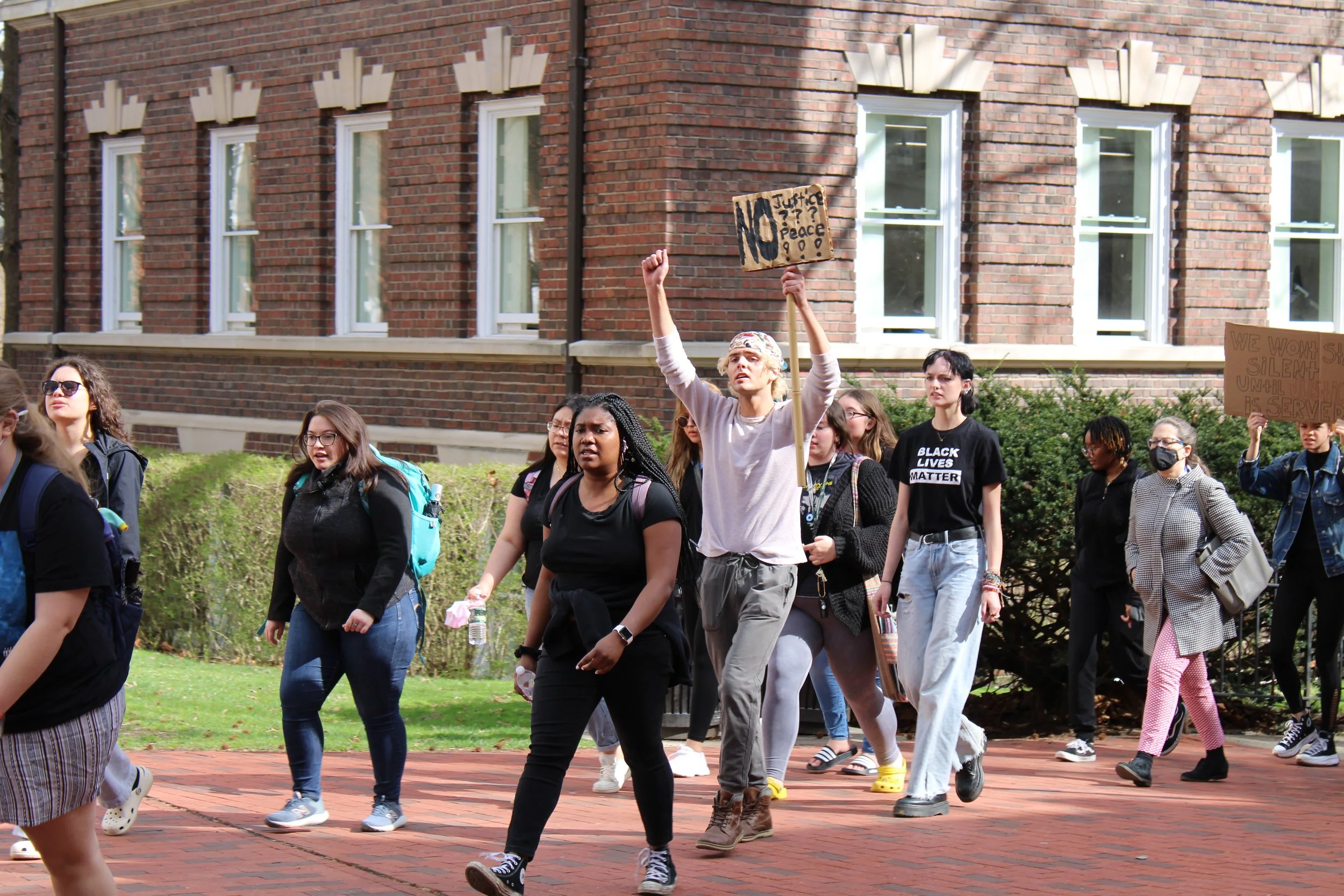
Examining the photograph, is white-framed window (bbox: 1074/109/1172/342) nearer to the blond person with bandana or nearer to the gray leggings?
the gray leggings

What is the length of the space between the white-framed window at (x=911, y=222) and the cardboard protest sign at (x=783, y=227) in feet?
24.9

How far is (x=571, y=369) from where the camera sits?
48.1 feet

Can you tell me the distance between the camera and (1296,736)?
30.3 feet

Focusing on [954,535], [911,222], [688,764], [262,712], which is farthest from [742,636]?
[911,222]

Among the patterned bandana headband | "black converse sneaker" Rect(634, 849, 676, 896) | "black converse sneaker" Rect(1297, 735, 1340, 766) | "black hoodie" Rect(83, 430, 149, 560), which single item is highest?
the patterned bandana headband

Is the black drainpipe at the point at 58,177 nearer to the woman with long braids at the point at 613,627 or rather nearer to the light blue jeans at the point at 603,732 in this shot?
the light blue jeans at the point at 603,732

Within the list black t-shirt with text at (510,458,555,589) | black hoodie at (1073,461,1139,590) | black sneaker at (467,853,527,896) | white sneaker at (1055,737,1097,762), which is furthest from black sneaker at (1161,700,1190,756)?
black sneaker at (467,853,527,896)

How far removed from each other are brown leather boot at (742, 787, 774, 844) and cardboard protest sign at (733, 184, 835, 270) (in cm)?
210

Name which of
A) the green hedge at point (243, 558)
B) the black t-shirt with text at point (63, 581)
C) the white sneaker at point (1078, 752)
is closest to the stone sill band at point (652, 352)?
the green hedge at point (243, 558)

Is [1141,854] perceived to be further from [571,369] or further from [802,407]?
[571,369]

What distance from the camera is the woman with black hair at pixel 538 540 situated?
7598 millimetres

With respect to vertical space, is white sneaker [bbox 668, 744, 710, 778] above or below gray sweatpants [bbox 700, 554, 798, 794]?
below

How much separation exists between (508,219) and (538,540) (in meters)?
8.30

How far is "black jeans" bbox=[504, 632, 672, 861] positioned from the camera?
18.8ft
